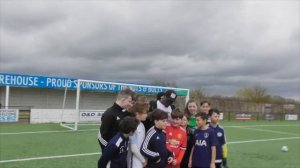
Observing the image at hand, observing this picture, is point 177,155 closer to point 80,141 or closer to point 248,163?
point 248,163

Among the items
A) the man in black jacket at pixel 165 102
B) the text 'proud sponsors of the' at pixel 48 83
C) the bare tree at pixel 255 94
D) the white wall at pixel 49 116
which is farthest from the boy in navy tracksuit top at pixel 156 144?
the bare tree at pixel 255 94

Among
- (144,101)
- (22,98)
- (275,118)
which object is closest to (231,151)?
(144,101)

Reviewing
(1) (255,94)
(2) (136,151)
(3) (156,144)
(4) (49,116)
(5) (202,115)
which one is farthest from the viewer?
(1) (255,94)

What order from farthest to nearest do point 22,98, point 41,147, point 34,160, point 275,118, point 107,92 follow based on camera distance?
point 275,118 → point 107,92 → point 22,98 → point 41,147 → point 34,160

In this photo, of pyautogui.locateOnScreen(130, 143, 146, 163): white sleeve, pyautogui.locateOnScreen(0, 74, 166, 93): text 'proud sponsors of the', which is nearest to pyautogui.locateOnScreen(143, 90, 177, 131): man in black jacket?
pyautogui.locateOnScreen(130, 143, 146, 163): white sleeve

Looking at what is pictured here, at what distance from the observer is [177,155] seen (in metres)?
5.73

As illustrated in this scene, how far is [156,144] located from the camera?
196 inches

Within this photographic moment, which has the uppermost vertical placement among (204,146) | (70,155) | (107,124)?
(107,124)

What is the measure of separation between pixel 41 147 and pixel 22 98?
17969 millimetres

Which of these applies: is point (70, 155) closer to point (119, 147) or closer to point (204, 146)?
point (204, 146)

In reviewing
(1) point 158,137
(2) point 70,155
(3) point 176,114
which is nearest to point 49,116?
(2) point 70,155

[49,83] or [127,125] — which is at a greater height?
[49,83]

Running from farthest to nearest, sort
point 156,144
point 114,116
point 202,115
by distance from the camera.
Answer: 1. point 202,115
2. point 156,144
3. point 114,116

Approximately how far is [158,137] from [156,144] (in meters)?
0.09
